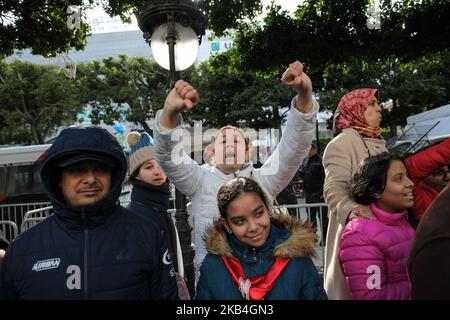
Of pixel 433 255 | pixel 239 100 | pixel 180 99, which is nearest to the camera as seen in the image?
pixel 433 255

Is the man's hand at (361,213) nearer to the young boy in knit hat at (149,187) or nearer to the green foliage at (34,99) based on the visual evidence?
the young boy in knit hat at (149,187)

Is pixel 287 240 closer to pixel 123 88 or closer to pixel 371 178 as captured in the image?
pixel 371 178

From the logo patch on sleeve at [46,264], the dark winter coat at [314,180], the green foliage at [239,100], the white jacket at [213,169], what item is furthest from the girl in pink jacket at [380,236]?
the green foliage at [239,100]

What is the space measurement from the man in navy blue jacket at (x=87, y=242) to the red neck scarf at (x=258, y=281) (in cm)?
30

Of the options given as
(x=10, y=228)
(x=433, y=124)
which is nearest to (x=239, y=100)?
(x=433, y=124)

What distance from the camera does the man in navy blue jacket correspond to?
1553 mm

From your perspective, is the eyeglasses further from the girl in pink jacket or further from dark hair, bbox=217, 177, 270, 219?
dark hair, bbox=217, 177, 270, 219

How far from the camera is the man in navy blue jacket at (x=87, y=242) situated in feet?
5.09

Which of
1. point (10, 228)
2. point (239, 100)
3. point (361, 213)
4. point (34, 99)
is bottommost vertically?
point (10, 228)

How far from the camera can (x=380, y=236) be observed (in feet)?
6.73

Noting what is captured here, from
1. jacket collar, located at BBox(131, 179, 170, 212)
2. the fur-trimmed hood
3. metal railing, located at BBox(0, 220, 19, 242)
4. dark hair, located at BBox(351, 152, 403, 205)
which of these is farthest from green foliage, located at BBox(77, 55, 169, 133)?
the fur-trimmed hood

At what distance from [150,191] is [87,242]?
3.65 ft

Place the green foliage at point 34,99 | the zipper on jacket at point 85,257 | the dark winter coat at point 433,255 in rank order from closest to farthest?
the dark winter coat at point 433,255 → the zipper on jacket at point 85,257 → the green foliage at point 34,99

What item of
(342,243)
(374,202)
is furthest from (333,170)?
(342,243)
